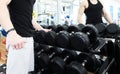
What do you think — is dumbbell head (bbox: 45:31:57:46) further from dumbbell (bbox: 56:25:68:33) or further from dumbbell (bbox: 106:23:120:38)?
dumbbell (bbox: 106:23:120:38)

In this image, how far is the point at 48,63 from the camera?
6.64ft

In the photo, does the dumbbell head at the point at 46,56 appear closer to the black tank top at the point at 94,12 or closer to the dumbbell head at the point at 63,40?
the dumbbell head at the point at 63,40

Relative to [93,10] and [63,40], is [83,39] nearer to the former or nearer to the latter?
[63,40]

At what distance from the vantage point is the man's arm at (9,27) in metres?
1.39

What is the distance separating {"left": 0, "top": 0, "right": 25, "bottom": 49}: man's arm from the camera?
1.39 m

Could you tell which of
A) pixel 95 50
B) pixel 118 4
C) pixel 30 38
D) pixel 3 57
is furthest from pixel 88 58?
pixel 118 4

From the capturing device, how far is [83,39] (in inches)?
65.1

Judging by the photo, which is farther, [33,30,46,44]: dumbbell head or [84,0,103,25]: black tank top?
[84,0,103,25]: black tank top

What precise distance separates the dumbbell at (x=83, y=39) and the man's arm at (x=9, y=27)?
49cm

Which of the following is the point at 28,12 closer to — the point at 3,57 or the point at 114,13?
the point at 3,57

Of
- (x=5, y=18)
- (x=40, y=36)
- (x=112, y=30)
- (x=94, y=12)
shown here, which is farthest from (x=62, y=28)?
(x=5, y=18)

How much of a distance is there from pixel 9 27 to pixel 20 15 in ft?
1.02

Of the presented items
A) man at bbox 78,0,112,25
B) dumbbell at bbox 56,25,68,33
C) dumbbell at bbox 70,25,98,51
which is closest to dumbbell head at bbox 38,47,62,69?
dumbbell at bbox 56,25,68,33

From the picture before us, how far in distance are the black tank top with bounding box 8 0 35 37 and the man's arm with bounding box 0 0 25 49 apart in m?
0.15
